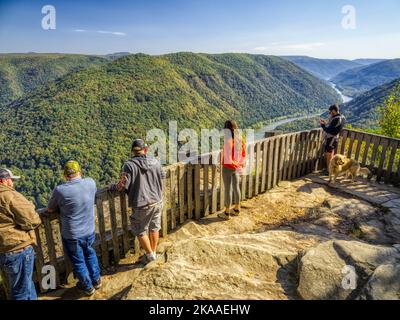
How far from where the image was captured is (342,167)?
20.9 ft

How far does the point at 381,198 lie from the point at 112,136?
264 ft

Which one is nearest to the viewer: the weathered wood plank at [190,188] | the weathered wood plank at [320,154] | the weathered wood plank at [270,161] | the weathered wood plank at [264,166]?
the weathered wood plank at [190,188]

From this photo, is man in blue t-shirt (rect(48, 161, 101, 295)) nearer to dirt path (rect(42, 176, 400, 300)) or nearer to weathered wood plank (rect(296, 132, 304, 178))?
dirt path (rect(42, 176, 400, 300))

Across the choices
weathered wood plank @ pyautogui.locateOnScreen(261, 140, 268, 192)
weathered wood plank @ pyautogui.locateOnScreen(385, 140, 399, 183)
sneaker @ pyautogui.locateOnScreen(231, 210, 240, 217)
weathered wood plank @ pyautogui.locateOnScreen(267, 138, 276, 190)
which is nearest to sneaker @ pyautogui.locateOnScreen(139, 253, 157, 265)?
sneaker @ pyautogui.locateOnScreen(231, 210, 240, 217)

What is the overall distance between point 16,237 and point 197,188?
105 inches

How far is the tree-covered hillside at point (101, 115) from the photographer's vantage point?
6712 centimetres

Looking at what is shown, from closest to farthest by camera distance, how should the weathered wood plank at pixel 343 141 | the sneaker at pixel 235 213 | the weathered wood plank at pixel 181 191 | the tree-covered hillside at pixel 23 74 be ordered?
the weathered wood plank at pixel 181 191, the sneaker at pixel 235 213, the weathered wood plank at pixel 343 141, the tree-covered hillside at pixel 23 74

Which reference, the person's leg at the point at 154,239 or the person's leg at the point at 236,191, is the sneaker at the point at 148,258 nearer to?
Result: the person's leg at the point at 154,239

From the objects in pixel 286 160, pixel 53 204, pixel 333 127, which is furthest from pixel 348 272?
pixel 333 127

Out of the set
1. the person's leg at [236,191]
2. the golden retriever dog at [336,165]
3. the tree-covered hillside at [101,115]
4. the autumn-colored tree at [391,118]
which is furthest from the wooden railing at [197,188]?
the tree-covered hillside at [101,115]

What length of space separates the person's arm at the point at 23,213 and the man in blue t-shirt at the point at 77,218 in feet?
0.88

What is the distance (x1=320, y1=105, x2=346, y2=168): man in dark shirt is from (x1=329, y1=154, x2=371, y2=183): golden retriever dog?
401mm

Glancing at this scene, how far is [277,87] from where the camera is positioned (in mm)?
197250
